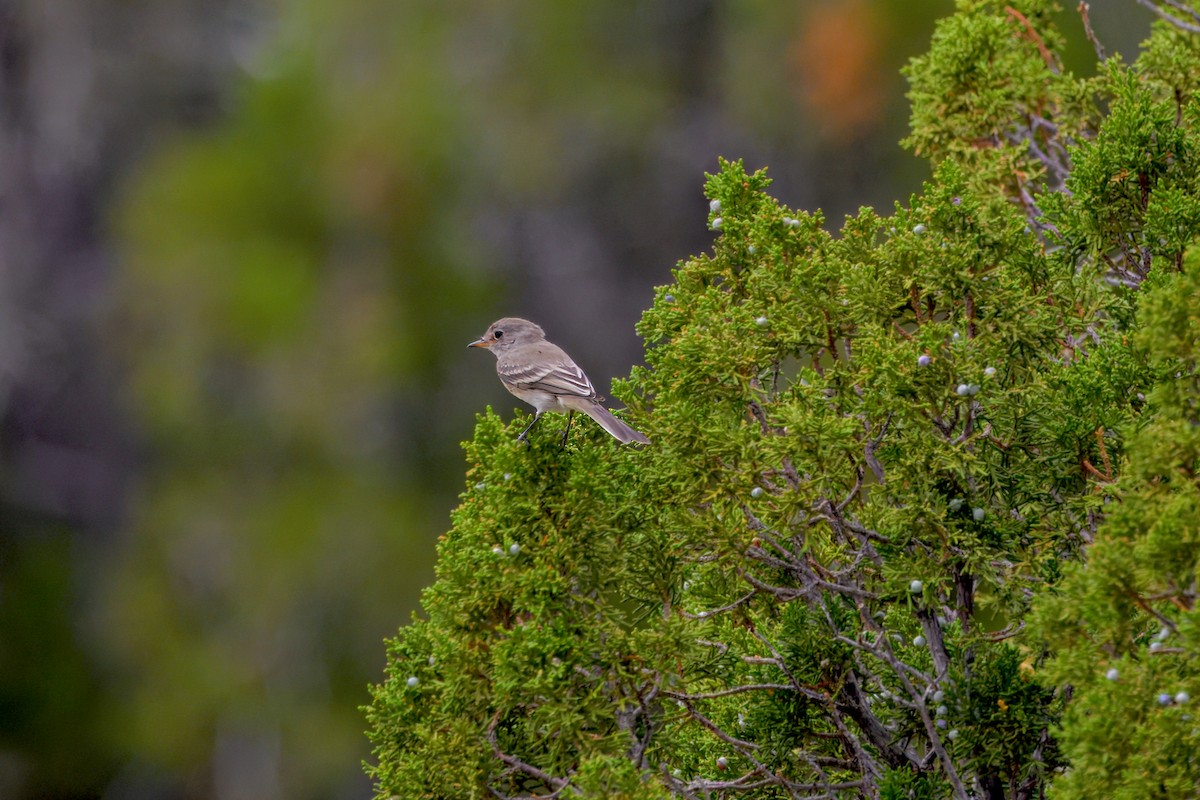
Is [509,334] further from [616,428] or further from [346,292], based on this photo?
[346,292]

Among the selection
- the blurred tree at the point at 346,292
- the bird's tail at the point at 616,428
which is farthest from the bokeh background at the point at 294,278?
the bird's tail at the point at 616,428

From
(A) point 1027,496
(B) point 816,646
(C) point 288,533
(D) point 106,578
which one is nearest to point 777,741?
(B) point 816,646

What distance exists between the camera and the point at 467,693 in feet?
15.6

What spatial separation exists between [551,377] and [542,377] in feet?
0.39

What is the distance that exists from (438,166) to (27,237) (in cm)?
692

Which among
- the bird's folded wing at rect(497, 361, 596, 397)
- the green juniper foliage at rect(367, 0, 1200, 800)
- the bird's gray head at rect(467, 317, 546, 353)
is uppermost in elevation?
the bird's gray head at rect(467, 317, 546, 353)

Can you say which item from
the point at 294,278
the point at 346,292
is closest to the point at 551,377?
the point at 294,278

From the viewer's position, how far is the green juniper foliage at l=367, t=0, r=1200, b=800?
4555 mm

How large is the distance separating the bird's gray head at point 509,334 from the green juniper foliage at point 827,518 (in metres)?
2.78

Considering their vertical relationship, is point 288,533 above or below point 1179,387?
above

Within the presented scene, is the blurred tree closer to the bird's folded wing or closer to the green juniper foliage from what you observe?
the bird's folded wing

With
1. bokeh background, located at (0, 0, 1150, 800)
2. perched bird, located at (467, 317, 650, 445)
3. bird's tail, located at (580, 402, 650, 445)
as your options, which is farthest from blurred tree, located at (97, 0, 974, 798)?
bird's tail, located at (580, 402, 650, 445)

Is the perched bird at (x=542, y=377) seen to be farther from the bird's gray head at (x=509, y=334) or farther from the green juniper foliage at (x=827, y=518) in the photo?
the green juniper foliage at (x=827, y=518)

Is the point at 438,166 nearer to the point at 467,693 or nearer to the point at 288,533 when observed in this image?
the point at 288,533
